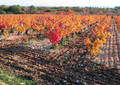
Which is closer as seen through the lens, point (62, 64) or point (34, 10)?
point (62, 64)

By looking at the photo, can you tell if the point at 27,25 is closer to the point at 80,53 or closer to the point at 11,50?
the point at 11,50

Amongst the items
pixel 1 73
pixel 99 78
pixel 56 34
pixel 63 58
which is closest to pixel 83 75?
pixel 99 78

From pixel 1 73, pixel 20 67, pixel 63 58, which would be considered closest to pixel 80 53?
pixel 63 58

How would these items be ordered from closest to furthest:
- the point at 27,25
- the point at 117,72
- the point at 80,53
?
the point at 117,72
the point at 80,53
the point at 27,25

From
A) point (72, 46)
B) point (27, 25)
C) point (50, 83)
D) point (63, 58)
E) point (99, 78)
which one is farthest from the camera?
point (27, 25)

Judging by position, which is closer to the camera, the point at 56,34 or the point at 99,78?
the point at 99,78

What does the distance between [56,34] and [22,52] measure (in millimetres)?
2574

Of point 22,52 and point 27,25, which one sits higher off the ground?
point 27,25

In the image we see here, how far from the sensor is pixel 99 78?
680 cm

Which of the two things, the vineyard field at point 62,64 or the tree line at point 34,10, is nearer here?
the vineyard field at point 62,64

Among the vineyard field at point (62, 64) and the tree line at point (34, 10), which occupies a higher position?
the tree line at point (34, 10)

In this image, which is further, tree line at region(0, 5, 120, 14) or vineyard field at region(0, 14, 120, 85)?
tree line at region(0, 5, 120, 14)

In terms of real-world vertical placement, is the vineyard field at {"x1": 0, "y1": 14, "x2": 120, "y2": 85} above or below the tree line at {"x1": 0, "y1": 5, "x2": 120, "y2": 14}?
below

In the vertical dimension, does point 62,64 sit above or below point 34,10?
below
